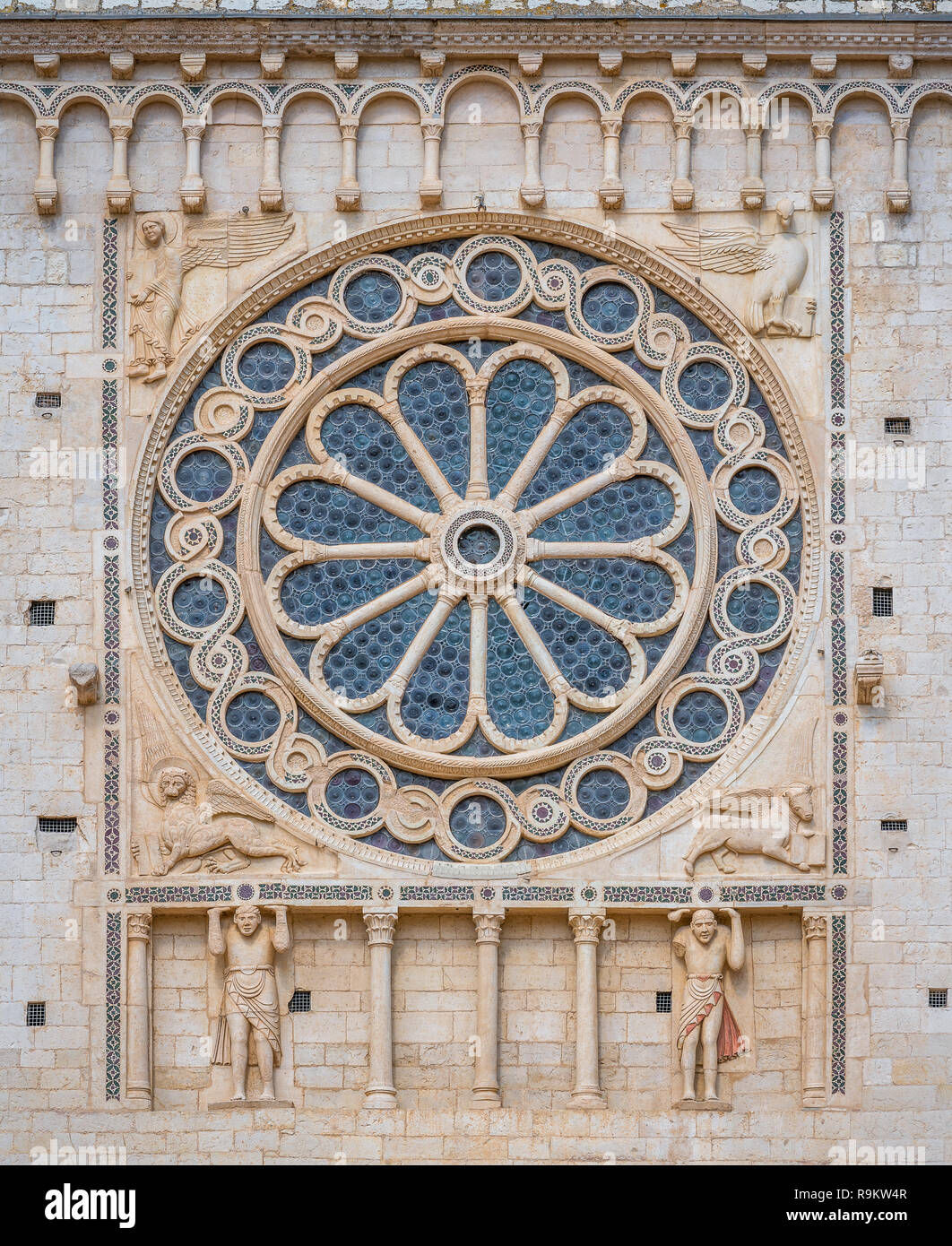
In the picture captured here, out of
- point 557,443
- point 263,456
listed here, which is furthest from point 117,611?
point 557,443

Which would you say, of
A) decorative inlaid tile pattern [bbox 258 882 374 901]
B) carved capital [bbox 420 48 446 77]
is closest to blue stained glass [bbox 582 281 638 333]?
carved capital [bbox 420 48 446 77]

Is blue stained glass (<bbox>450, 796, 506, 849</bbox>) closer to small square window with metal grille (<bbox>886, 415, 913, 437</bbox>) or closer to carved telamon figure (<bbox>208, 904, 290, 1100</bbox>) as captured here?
carved telamon figure (<bbox>208, 904, 290, 1100</bbox>)

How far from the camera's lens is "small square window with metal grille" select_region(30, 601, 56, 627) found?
30688 mm

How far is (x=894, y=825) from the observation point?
3027cm

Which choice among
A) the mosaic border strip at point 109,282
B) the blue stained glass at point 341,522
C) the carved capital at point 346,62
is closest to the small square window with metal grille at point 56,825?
the blue stained glass at point 341,522

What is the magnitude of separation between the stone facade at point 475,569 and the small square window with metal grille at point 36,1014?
0.11ft

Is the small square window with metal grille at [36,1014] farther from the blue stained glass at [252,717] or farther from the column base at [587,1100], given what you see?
the column base at [587,1100]

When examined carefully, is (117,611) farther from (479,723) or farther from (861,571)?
(861,571)

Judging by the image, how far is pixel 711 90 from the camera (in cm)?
3153

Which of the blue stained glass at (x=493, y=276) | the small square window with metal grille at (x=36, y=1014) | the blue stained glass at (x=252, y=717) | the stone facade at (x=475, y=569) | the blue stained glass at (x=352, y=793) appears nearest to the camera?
the small square window with metal grille at (x=36, y=1014)

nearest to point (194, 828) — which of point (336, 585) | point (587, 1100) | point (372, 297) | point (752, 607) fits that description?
point (336, 585)

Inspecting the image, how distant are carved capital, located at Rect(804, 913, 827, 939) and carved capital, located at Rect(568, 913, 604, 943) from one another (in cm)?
153

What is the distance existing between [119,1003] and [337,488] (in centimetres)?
442

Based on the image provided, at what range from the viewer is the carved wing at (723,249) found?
31375 mm
